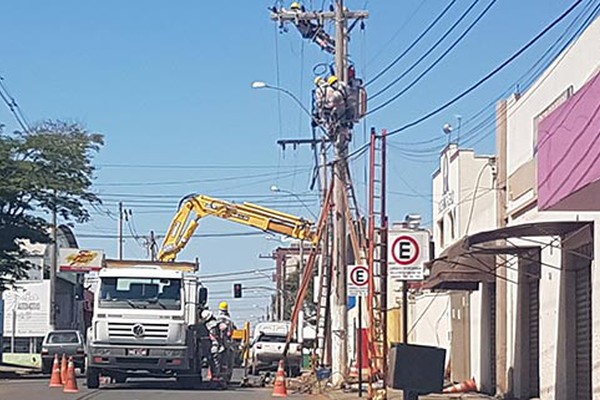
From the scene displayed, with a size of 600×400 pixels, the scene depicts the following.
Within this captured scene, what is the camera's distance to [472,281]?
1099 inches

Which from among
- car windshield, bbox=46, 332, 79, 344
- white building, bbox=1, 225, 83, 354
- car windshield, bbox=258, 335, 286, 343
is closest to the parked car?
car windshield, bbox=46, 332, 79, 344

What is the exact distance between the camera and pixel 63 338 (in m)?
43.8

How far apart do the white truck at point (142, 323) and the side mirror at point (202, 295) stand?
225mm

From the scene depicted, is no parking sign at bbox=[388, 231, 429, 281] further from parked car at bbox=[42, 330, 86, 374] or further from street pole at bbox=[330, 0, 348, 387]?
parked car at bbox=[42, 330, 86, 374]

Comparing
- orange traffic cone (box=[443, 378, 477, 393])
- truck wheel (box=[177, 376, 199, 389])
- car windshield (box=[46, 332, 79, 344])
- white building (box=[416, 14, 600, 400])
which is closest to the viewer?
white building (box=[416, 14, 600, 400])

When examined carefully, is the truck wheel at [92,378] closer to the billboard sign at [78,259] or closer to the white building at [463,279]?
the white building at [463,279]

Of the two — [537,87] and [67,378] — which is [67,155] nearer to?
[67,378]

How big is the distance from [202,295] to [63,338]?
14.8 m

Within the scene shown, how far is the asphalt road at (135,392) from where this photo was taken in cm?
2584

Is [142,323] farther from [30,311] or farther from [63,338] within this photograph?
[30,311]

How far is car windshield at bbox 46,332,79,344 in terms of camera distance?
43625mm

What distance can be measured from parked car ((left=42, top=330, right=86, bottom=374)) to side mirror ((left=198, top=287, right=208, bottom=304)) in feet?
42.7

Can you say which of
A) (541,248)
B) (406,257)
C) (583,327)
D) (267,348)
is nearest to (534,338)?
(541,248)

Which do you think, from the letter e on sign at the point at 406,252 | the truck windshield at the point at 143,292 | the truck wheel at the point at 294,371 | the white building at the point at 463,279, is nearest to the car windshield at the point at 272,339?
the truck wheel at the point at 294,371
